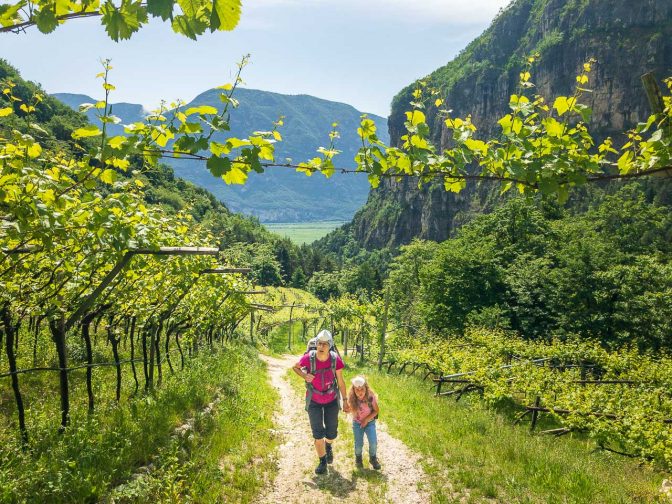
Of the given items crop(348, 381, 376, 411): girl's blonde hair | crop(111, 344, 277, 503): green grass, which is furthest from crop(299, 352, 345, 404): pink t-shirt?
crop(111, 344, 277, 503): green grass

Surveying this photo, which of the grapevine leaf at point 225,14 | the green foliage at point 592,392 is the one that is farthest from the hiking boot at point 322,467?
the grapevine leaf at point 225,14

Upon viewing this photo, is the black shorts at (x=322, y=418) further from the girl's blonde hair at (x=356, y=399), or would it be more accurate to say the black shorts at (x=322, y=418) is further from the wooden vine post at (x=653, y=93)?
the wooden vine post at (x=653, y=93)

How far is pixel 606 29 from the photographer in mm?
115312

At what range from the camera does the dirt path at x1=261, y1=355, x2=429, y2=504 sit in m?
6.75

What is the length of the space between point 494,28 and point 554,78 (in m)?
67.7

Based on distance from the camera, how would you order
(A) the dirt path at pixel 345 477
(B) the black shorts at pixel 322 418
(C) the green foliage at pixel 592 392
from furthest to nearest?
(C) the green foliage at pixel 592 392 < (B) the black shorts at pixel 322 418 < (A) the dirt path at pixel 345 477

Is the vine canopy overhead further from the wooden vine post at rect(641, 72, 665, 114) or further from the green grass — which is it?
the green grass

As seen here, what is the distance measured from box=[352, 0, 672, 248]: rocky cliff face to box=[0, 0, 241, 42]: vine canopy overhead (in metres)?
71.7

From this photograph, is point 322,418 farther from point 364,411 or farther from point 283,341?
point 283,341

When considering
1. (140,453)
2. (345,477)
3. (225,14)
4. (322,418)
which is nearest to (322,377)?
(322,418)

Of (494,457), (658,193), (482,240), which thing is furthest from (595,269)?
(658,193)

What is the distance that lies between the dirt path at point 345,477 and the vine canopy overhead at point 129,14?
6476mm

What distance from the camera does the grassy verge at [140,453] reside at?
5457 mm

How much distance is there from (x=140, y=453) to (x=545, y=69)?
485ft
